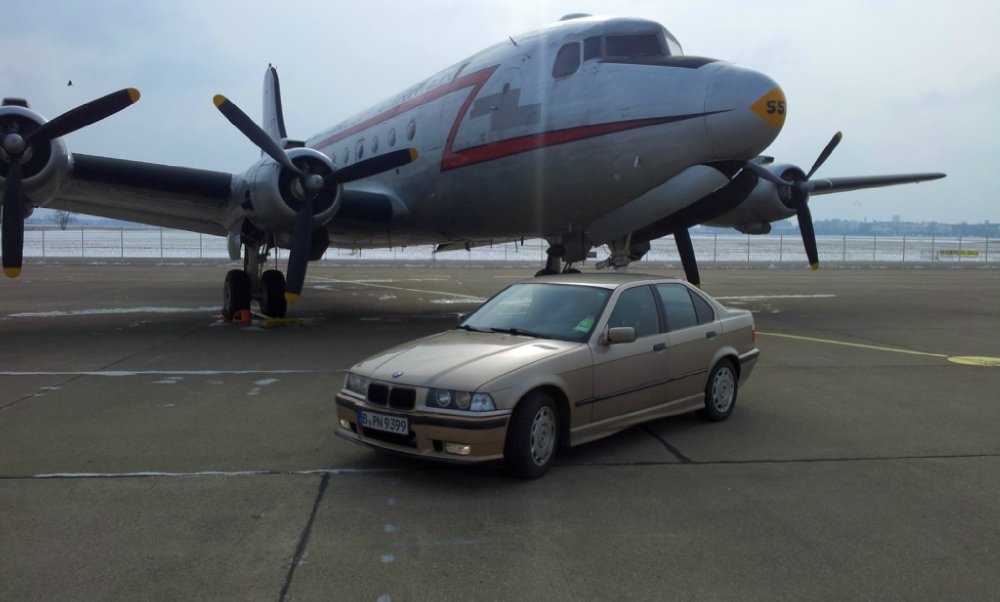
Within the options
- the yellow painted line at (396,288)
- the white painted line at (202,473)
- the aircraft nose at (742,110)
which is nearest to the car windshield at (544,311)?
the white painted line at (202,473)

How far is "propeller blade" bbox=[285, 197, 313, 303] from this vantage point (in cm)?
1211

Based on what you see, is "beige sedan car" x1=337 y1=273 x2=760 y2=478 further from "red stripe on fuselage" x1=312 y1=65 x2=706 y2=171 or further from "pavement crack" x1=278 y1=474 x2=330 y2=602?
"red stripe on fuselage" x1=312 y1=65 x2=706 y2=171

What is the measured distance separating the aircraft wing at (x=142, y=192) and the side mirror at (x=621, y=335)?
401 inches

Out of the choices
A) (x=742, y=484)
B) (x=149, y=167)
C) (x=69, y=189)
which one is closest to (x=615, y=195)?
(x=742, y=484)

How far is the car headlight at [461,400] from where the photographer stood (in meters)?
4.85

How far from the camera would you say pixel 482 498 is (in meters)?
4.80

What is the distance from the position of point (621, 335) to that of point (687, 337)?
118 cm

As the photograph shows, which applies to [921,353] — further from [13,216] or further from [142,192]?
[13,216]

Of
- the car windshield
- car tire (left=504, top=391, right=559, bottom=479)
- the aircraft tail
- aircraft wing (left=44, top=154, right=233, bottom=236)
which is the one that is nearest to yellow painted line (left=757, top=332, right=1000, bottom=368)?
the car windshield

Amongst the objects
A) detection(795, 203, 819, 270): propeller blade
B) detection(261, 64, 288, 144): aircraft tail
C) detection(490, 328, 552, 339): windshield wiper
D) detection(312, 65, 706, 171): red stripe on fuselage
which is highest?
detection(261, 64, 288, 144): aircraft tail

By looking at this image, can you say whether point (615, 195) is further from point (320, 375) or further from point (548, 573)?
point (548, 573)

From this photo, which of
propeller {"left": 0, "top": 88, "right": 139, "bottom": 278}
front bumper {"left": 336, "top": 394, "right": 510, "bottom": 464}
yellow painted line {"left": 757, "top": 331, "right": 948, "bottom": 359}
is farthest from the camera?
propeller {"left": 0, "top": 88, "right": 139, "bottom": 278}

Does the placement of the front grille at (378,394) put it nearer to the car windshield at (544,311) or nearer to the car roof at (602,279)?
the car windshield at (544,311)

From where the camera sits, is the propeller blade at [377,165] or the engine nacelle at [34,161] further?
the propeller blade at [377,165]
